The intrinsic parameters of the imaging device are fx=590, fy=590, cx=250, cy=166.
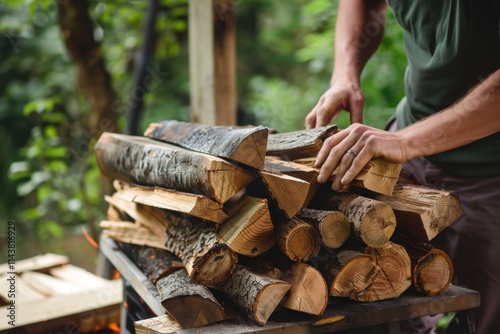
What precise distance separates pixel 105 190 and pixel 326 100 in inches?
136

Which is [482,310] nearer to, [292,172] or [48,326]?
[292,172]

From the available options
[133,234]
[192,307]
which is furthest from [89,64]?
[192,307]

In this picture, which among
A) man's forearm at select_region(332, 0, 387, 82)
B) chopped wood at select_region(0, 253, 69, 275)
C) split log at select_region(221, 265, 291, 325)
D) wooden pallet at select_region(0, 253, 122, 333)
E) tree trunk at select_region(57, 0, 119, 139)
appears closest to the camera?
split log at select_region(221, 265, 291, 325)

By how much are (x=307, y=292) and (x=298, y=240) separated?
16cm

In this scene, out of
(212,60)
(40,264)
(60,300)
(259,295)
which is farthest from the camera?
(40,264)

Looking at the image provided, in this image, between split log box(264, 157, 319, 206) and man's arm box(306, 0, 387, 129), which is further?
man's arm box(306, 0, 387, 129)

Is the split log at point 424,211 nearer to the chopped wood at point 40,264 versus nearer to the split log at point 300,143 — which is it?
the split log at point 300,143

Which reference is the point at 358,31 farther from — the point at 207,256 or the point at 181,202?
the point at 207,256

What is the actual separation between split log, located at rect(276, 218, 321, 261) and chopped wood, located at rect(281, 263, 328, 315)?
5 cm

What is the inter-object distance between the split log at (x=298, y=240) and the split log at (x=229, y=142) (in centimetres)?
21

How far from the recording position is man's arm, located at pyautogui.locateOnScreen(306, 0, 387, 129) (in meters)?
2.50

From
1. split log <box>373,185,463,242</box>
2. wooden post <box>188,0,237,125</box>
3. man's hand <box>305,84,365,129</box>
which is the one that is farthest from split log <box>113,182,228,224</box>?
wooden post <box>188,0,237,125</box>

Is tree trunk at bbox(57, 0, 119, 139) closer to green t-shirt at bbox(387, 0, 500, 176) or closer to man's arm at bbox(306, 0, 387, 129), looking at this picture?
man's arm at bbox(306, 0, 387, 129)

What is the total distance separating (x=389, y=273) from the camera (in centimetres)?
181
